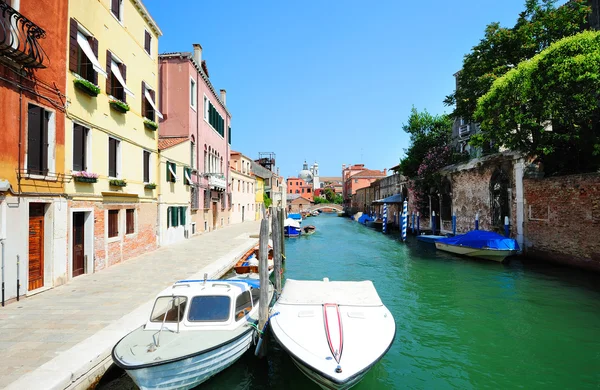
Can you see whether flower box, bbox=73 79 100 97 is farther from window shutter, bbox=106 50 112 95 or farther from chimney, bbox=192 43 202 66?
chimney, bbox=192 43 202 66

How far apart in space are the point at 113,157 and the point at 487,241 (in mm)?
15126

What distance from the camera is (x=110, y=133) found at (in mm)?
10562

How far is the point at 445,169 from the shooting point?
24844 mm

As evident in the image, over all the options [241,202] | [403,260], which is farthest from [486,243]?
[241,202]

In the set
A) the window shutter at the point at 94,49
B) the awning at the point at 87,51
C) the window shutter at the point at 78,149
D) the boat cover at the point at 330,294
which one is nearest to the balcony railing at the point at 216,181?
the window shutter at the point at 94,49

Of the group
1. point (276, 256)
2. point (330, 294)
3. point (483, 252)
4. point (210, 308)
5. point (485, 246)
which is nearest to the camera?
point (210, 308)

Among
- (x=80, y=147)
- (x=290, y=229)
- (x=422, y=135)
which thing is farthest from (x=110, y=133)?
(x=422, y=135)

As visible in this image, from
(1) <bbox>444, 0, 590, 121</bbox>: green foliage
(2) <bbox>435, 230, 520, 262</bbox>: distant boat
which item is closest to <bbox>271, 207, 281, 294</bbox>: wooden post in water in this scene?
(2) <bbox>435, 230, 520, 262</bbox>: distant boat

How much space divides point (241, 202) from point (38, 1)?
2619cm

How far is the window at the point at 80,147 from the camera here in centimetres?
902

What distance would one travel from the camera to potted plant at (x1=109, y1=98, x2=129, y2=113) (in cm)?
1055

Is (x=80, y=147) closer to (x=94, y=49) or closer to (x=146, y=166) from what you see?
(x=94, y=49)

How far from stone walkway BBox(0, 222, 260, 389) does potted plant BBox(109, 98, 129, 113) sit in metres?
4.90

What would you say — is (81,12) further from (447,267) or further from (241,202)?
(241,202)
